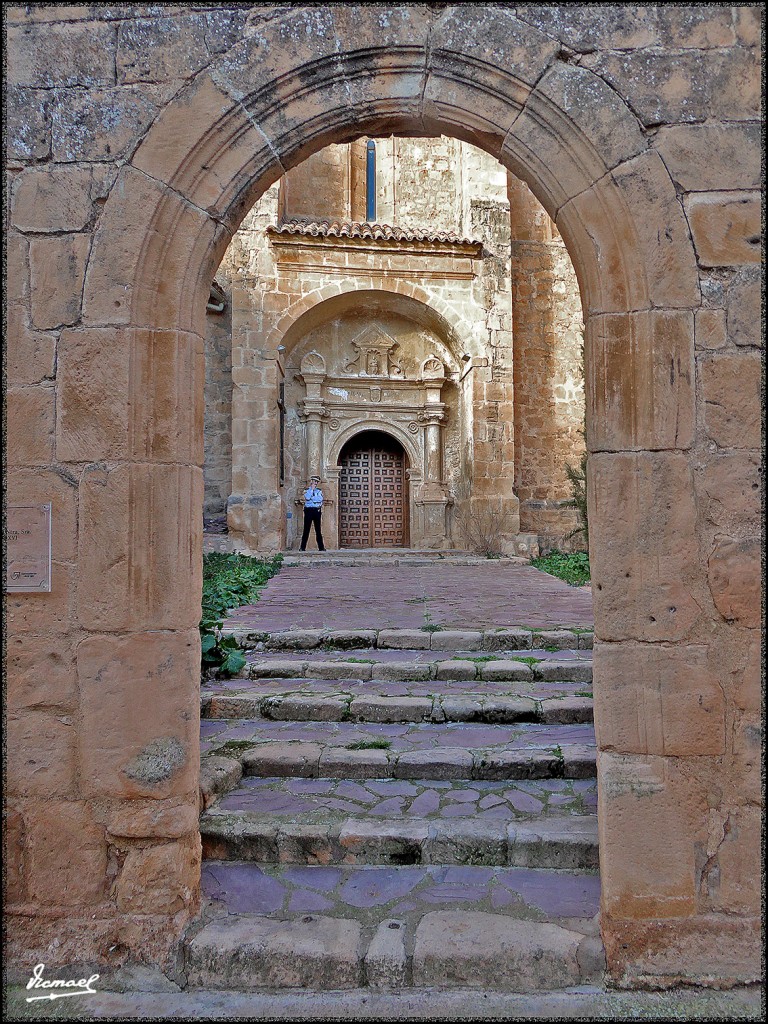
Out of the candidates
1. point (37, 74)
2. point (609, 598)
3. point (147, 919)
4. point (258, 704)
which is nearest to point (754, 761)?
point (609, 598)

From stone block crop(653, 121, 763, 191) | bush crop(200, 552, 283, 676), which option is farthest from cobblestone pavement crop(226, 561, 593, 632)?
stone block crop(653, 121, 763, 191)

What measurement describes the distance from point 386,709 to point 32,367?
2715mm

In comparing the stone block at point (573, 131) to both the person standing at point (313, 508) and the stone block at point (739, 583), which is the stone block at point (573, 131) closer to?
the stone block at point (739, 583)

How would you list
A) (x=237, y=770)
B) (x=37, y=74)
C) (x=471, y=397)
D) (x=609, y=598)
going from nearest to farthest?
(x=609, y=598), (x=37, y=74), (x=237, y=770), (x=471, y=397)

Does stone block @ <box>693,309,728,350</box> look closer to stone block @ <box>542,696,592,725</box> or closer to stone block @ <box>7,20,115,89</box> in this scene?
stone block @ <box>7,20,115,89</box>

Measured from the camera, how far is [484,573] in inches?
382

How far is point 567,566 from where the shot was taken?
1023 cm

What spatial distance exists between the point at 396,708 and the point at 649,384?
2.54 metres

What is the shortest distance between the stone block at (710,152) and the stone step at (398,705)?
287 cm

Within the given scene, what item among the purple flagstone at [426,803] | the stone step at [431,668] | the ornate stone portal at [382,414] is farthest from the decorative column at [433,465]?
the purple flagstone at [426,803]

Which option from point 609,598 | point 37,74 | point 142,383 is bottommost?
point 609,598

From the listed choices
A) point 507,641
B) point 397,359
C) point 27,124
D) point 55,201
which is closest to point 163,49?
point 27,124

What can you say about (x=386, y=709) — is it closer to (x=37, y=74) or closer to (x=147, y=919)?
(x=147, y=919)
